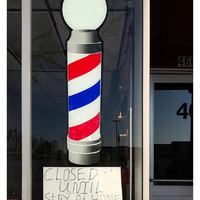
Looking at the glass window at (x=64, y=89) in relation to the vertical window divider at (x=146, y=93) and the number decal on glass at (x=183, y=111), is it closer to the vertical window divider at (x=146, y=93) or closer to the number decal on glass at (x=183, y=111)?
the vertical window divider at (x=146, y=93)

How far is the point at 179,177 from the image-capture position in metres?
5.77

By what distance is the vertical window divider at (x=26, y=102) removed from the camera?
3.23 metres

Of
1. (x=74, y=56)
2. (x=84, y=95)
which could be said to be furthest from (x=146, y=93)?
(x=74, y=56)

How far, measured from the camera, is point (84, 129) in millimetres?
3227

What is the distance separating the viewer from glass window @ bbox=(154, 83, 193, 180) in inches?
228

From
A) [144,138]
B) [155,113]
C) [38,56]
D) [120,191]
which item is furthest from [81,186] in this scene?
[155,113]

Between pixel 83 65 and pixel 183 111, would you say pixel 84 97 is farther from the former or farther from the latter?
pixel 183 111

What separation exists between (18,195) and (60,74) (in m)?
0.90

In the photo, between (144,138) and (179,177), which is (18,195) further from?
(179,177)

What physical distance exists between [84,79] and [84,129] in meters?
0.35

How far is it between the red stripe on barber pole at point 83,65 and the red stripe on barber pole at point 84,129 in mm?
331

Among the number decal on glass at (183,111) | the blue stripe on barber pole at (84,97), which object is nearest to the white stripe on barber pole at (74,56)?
the blue stripe on barber pole at (84,97)

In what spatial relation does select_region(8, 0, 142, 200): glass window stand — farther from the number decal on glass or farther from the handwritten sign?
the number decal on glass

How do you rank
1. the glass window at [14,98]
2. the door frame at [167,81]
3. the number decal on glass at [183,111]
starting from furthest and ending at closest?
the number decal on glass at [183,111] < the door frame at [167,81] < the glass window at [14,98]
